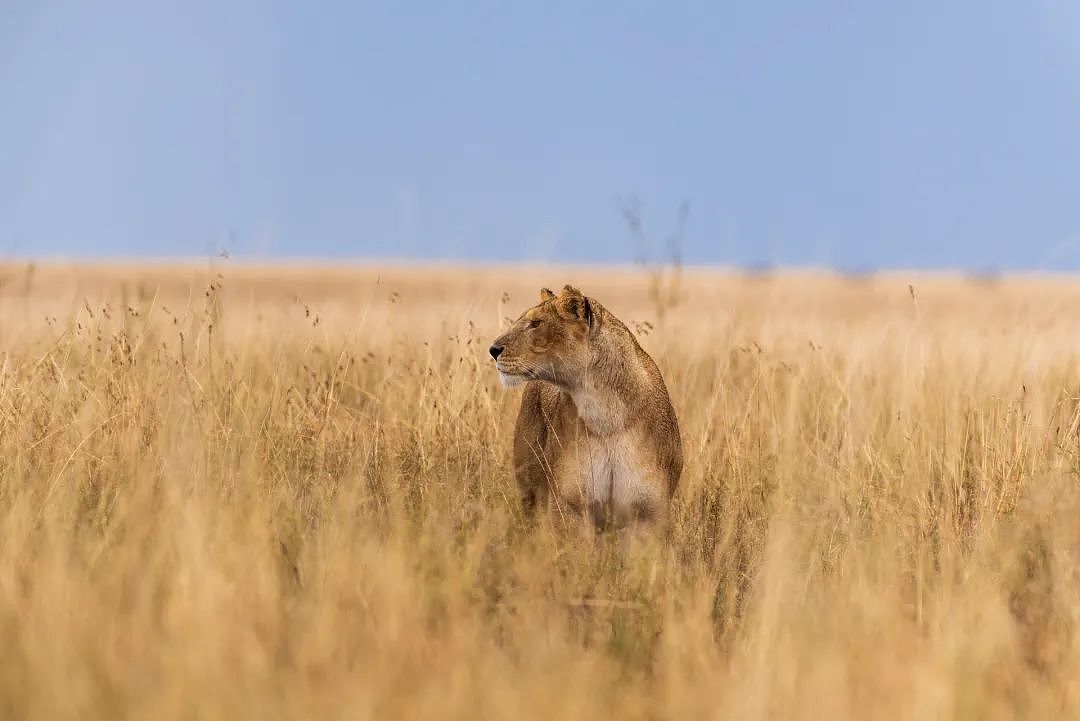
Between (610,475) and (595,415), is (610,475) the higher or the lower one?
the lower one

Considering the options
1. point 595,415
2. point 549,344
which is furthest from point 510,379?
point 595,415

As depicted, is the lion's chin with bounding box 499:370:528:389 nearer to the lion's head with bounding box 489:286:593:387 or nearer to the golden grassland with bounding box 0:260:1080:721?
the lion's head with bounding box 489:286:593:387

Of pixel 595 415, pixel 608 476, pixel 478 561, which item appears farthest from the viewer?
pixel 595 415

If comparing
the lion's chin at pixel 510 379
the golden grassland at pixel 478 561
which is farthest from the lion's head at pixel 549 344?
the golden grassland at pixel 478 561

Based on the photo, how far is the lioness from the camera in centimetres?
598

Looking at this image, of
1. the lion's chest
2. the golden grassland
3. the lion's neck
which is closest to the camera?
the golden grassland

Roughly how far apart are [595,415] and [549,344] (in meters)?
0.38

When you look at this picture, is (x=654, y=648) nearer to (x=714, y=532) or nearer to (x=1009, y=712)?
(x=1009, y=712)

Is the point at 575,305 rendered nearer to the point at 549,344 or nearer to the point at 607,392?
the point at 549,344

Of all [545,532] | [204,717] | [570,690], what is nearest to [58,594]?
[204,717]

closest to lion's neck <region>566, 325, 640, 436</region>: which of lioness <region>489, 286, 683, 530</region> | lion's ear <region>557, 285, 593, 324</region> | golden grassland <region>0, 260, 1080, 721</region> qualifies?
lioness <region>489, 286, 683, 530</region>

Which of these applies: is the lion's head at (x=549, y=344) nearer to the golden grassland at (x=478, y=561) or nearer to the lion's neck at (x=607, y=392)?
the lion's neck at (x=607, y=392)

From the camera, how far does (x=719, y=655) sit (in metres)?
4.53

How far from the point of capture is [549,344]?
6.07 metres
